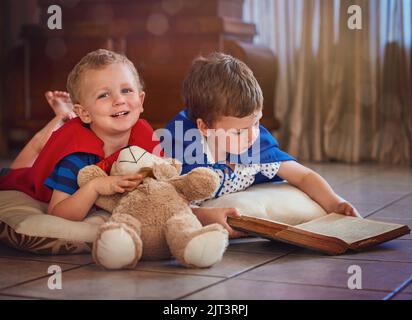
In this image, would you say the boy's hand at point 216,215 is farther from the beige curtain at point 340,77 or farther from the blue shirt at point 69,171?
the beige curtain at point 340,77

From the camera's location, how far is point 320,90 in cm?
355

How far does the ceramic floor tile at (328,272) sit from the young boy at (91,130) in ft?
1.32

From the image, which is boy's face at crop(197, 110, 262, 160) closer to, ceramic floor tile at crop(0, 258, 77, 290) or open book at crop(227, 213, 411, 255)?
open book at crop(227, 213, 411, 255)

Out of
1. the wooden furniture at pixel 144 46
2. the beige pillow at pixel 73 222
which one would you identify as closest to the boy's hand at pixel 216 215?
the beige pillow at pixel 73 222

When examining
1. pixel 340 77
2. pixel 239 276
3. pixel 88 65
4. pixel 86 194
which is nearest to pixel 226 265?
pixel 239 276

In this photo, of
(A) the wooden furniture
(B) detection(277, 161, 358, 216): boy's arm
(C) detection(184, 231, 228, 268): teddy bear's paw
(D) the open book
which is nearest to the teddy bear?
(C) detection(184, 231, 228, 268): teddy bear's paw

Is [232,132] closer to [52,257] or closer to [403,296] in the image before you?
[52,257]

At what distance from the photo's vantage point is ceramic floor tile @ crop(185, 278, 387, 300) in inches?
42.5

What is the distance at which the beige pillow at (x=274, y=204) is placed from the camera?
1613 millimetres

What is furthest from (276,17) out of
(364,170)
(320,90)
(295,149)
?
(364,170)

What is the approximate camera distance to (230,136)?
163 centimetres

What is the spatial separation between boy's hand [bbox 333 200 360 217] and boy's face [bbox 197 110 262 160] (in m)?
0.25

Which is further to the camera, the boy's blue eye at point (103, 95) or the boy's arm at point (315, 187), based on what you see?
the boy's arm at point (315, 187)

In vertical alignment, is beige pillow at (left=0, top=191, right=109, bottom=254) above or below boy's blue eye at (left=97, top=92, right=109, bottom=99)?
below
